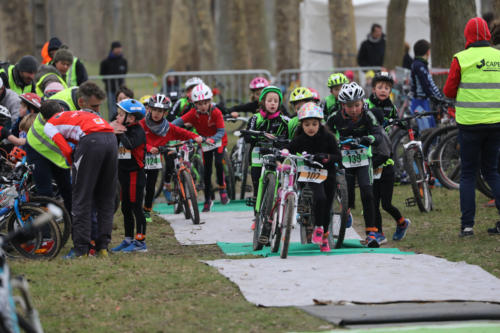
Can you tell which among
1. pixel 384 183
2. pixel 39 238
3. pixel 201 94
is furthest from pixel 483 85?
pixel 39 238

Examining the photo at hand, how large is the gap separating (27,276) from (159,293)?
141cm

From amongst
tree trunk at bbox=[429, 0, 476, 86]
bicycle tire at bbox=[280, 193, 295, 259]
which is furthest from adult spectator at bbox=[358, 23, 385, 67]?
bicycle tire at bbox=[280, 193, 295, 259]

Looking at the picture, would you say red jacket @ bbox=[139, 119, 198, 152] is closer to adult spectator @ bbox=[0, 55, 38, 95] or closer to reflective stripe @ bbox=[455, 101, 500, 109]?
adult spectator @ bbox=[0, 55, 38, 95]

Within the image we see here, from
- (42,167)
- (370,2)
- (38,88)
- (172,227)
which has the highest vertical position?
(370,2)

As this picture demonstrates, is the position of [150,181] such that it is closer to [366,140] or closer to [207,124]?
[207,124]

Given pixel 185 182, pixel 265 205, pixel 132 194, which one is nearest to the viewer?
pixel 265 205

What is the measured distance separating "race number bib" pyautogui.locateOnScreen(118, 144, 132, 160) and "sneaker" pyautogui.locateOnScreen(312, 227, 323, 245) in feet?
7.83

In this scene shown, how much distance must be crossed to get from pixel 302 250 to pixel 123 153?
2.40 metres

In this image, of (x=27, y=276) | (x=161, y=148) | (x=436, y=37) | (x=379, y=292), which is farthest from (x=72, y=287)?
(x=436, y=37)

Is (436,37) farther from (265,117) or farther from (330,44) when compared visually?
(330,44)

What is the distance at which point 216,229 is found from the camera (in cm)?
1243

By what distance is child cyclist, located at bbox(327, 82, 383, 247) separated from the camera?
10.4 metres

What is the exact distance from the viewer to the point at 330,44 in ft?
92.9

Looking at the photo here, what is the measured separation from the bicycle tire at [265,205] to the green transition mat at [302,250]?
162mm
